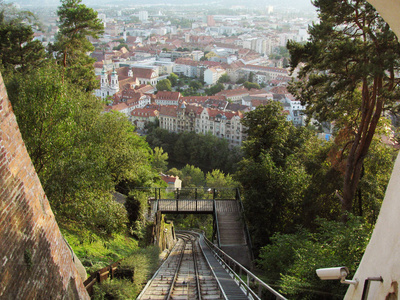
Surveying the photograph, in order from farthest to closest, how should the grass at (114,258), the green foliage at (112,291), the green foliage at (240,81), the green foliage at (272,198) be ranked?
the green foliage at (240,81)
the green foliage at (272,198)
the grass at (114,258)
the green foliage at (112,291)

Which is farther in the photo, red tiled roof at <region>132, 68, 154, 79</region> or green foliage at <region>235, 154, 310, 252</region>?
red tiled roof at <region>132, 68, 154, 79</region>

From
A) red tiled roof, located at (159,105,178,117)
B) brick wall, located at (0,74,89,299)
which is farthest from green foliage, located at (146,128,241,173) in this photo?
brick wall, located at (0,74,89,299)

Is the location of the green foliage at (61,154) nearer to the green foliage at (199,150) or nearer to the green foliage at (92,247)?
the green foliage at (92,247)

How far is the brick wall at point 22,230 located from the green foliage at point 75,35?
13.6 metres

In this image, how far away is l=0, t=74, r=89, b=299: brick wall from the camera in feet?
14.0

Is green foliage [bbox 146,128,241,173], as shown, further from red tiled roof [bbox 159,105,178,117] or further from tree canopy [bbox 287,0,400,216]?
tree canopy [bbox 287,0,400,216]

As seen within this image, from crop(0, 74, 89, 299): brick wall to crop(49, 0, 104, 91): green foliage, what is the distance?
1361 cm

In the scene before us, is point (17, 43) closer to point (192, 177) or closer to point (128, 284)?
point (128, 284)

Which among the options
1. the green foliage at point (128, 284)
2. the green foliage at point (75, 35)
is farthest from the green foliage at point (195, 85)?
the green foliage at point (128, 284)

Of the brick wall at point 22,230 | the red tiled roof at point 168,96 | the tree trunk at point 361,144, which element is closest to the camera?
the brick wall at point 22,230

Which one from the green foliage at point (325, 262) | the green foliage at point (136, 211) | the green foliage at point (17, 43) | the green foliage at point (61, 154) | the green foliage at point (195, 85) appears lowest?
the green foliage at point (195, 85)

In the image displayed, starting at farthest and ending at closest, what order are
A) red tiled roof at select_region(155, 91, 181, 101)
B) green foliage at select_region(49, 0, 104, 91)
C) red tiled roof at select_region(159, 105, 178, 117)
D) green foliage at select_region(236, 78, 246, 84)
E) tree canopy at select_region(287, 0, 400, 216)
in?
green foliage at select_region(236, 78, 246, 84), red tiled roof at select_region(155, 91, 181, 101), red tiled roof at select_region(159, 105, 178, 117), green foliage at select_region(49, 0, 104, 91), tree canopy at select_region(287, 0, 400, 216)

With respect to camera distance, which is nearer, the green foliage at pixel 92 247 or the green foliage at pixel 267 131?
the green foliage at pixel 92 247

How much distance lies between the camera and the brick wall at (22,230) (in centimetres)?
426
